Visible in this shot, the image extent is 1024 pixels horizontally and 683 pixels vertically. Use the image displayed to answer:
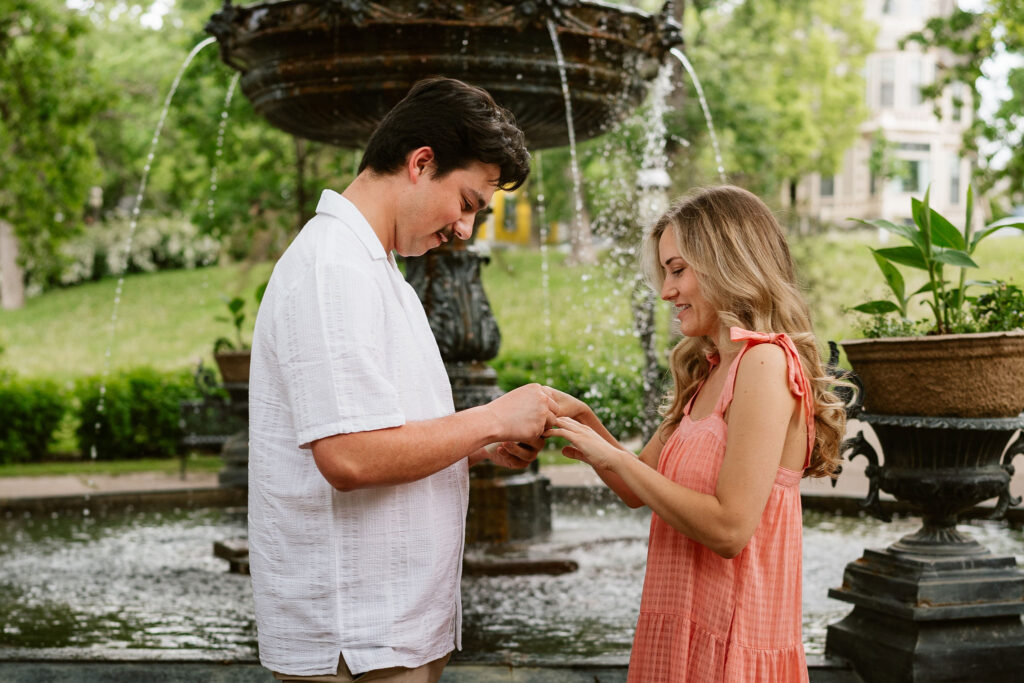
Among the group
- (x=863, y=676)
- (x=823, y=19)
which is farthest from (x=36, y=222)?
(x=823, y=19)

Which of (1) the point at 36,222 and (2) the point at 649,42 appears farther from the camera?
(1) the point at 36,222

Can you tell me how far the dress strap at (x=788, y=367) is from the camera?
2.27 metres

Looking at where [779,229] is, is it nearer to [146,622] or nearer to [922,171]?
[146,622]

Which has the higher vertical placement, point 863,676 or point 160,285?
point 160,285

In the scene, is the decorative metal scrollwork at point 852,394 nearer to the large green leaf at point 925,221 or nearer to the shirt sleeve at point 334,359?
the large green leaf at point 925,221

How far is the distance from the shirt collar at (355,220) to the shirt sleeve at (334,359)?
0.10 meters

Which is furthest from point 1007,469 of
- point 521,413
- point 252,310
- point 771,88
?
point 771,88

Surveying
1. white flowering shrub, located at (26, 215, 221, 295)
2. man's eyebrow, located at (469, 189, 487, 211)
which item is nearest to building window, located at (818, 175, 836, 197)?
white flowering shrub, located at (26, 215, 221, 295)

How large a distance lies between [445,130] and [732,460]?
2.82 feet

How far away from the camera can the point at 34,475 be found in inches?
443

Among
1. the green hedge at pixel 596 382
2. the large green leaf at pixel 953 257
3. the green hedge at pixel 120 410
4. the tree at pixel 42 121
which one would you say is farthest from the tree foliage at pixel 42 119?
the large green leaf at pixel 953 257

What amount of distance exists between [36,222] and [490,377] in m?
11.4

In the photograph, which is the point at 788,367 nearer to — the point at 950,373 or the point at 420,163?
the point at 420,163

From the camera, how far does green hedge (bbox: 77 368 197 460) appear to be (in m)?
13.1
